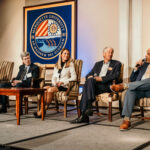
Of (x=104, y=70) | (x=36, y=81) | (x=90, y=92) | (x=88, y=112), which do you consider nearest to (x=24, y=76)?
(x=36, y=81)

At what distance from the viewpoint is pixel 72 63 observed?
502cm

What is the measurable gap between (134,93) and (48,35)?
3439mm

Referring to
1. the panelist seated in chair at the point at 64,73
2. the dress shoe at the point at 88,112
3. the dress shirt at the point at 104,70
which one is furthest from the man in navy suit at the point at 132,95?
the panelist seated in chair at the point at 64,73

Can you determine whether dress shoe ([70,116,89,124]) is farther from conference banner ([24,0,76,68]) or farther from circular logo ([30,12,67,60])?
circular logo ([30,12,67,60])

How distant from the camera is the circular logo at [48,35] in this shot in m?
6.43

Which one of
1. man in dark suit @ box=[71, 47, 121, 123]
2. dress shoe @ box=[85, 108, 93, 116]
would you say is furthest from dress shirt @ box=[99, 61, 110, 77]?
dress shoe @ box=[85, 108, 93, 116]

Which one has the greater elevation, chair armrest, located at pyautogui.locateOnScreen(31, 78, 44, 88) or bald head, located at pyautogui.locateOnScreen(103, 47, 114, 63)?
bald head, located at pyautogui.locateOnScreen(103, 47, 114, 63)

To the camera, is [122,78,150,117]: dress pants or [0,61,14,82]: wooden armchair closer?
[122,78,150,117]: dress pants

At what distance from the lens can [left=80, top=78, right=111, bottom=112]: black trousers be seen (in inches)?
161

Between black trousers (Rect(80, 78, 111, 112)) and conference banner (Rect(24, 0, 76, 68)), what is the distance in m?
1.93

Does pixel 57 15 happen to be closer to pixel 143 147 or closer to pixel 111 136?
pixel 111 136

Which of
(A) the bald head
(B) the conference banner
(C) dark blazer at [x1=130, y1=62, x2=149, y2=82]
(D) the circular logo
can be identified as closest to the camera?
(C) dark blazer at [x1=130, y1=62, x2=149, y2=82]

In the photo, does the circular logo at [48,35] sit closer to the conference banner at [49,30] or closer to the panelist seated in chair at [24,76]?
the conference banner at [49,30]

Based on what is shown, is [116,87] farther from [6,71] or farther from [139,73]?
[6,71]
